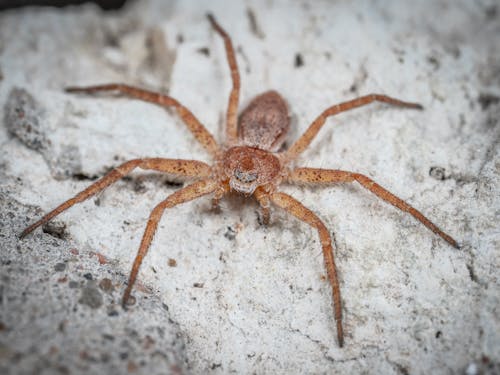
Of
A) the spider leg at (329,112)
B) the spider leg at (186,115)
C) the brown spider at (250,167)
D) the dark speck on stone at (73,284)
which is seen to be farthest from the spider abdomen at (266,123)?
the dark speck on stone at (73,284)

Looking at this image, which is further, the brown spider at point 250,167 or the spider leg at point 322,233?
the brown spider at point 250,167

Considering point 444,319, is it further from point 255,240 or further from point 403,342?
point 255,240

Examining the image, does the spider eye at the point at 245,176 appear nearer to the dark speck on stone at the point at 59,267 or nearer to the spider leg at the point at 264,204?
the spider leg at the point at 264,204

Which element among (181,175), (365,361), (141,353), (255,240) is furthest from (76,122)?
(365,361)

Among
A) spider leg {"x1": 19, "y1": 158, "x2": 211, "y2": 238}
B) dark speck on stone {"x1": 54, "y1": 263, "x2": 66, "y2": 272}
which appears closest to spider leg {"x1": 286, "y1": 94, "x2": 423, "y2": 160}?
spider leg {"x1": 19, "y1": 158, "x2": 211, "y2": 238}

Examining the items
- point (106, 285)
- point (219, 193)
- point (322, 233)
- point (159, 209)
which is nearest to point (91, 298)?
point (106, 285)

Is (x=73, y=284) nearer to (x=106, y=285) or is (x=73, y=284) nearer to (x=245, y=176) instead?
(x=106, y=285)

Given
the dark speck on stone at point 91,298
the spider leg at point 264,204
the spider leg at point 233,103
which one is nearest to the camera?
the dark speck on stone at point 91,298
